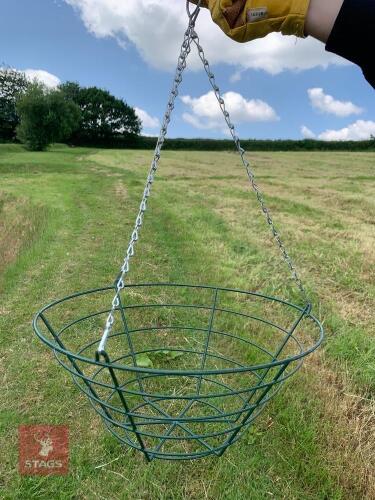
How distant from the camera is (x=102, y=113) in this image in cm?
6241

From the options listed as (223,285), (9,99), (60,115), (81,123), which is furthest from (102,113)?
(223,285)

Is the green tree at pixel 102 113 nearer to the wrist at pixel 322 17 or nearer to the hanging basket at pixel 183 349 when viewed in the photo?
the hanging basket at pixel 183 349

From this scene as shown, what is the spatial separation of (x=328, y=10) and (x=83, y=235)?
24.4 ft

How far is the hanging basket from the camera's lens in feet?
9.84

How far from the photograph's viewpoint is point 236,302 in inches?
196

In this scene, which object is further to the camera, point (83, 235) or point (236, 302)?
point (83, 235)

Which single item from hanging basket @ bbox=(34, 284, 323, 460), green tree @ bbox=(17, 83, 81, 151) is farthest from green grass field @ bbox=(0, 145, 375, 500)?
green tree @ bbox=(17, 83, 81, 151)

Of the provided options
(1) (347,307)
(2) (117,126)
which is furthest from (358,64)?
(2) (117,126)

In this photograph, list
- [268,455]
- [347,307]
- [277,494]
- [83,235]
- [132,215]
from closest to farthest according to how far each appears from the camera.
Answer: [277,494] < [268,455] < [347,307] < [83,235] < [132,215]

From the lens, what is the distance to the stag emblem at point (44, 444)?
2875mm

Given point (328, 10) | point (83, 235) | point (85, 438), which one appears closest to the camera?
point (328, 10)

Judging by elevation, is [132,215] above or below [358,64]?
below

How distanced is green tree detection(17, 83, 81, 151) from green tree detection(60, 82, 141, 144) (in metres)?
14.0

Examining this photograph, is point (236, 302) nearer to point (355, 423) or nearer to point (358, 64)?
point (355, 423)
